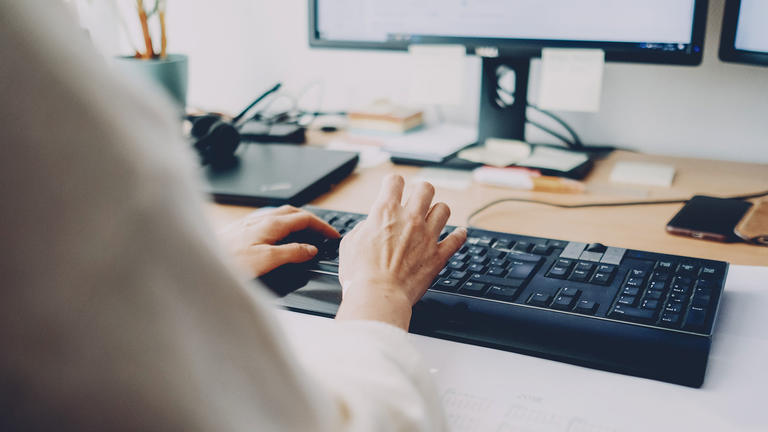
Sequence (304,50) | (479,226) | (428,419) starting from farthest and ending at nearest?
(304,50) < (479,226) < (428,419)

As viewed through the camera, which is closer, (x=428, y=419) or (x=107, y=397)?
(x=107, y=397)

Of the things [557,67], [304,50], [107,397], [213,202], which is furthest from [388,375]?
[304,50]

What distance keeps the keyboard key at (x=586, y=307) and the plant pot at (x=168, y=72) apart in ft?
2.71

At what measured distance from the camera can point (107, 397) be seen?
0.26m

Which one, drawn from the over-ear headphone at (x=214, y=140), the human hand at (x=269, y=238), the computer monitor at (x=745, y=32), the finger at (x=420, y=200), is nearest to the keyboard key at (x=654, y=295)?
the finger at (x=420, y=200)

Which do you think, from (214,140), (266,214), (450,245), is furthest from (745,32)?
(214,140)

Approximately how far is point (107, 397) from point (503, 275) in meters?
0.43

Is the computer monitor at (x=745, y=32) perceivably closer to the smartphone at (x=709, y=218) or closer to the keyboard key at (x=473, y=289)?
the smartphone at (x=709, y=218)

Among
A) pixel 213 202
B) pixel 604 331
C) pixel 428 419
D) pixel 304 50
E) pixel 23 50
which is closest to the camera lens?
pixel 23 50

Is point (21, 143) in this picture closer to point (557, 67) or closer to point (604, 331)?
point (604, 331)

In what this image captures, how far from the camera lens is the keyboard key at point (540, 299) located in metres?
0.58

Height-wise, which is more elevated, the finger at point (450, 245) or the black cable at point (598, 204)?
the finger at point (450, 245)

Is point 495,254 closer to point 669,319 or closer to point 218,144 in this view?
point 669,319

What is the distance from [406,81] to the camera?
4.30 ft
